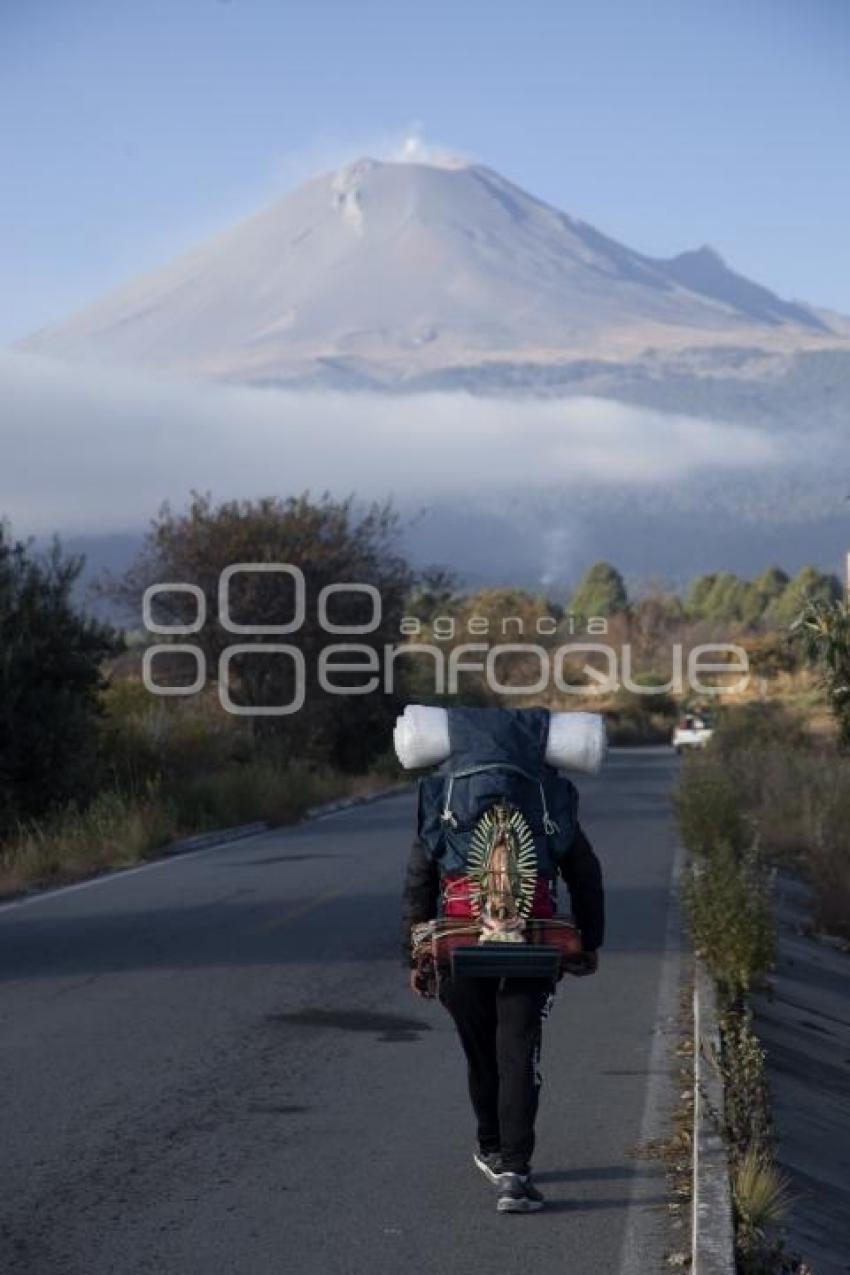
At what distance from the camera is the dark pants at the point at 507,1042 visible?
24.1 feet

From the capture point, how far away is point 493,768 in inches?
284

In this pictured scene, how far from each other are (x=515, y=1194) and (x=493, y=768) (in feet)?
5.24

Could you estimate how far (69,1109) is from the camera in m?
9.30

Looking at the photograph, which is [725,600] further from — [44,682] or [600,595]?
[44,682]

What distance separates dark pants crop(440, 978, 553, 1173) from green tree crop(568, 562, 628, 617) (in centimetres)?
12499

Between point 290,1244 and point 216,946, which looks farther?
point 216,946

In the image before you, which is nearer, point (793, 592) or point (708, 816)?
point (708, 816)

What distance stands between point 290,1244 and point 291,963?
766 centimetres

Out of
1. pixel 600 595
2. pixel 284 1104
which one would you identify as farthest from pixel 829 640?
pixel 600 595

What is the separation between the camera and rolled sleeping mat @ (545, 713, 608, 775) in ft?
23.8

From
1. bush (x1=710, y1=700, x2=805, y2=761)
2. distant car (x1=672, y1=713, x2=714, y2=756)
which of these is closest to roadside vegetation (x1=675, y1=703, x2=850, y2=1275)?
bush (x1=710, y1=700, x2=805, y2=761)

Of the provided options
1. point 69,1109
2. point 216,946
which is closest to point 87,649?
point 216,946

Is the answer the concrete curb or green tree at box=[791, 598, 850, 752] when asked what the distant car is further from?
the concrete curb

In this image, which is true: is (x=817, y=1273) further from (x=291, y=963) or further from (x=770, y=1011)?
(x=291, y=963)
